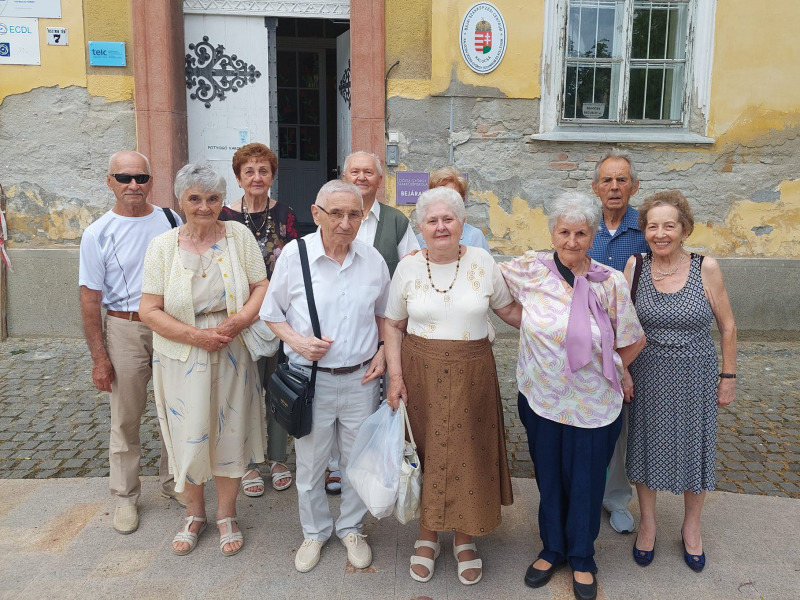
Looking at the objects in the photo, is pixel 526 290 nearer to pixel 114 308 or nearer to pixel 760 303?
pixel 114 308

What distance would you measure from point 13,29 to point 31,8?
0.27 meters

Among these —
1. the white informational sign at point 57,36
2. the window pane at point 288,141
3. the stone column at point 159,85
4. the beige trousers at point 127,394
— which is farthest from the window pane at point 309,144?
the beige trousers at point 127,394

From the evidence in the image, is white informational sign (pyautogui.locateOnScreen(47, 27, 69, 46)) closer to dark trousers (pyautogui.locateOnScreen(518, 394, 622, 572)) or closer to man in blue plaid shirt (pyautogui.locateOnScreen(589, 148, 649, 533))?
man in blue plaid shirt (pyautogui.locateOnScreen(589, 148, 649, 533))

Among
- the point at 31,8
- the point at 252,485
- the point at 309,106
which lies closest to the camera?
the point at 252,485

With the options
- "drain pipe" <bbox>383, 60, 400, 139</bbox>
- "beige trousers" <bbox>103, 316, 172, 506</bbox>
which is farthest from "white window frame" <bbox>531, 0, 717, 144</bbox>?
"beige trousers" <bbox>103, 316, 172, 506</bbox>

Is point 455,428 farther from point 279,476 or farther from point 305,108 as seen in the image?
point 305,108

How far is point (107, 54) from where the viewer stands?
6.68 metres

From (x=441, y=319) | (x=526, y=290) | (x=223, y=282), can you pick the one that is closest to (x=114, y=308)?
(x=223, y=282)

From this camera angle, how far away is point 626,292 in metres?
2.84

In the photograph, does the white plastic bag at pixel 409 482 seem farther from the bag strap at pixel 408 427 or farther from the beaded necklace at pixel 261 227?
the beaded necklace at pixel 261 227

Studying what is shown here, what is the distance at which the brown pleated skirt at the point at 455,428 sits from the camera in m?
2.90

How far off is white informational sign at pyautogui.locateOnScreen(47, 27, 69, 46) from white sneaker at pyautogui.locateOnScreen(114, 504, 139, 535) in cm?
516

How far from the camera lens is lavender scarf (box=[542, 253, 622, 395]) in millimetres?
2732

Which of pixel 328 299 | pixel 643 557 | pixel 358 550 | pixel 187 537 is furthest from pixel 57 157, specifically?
pixel 643 557
